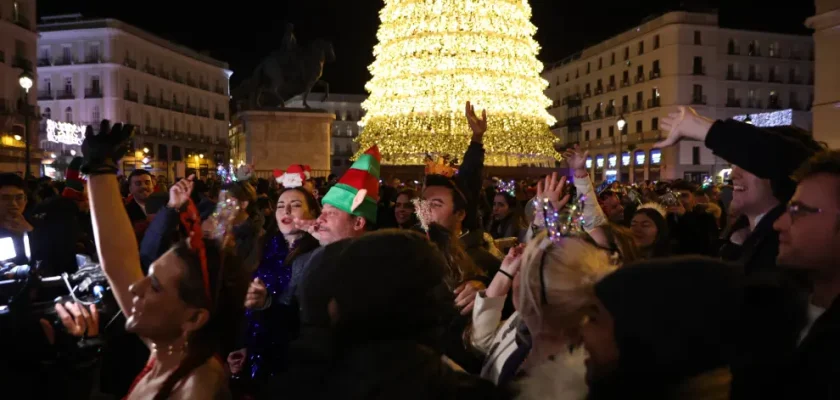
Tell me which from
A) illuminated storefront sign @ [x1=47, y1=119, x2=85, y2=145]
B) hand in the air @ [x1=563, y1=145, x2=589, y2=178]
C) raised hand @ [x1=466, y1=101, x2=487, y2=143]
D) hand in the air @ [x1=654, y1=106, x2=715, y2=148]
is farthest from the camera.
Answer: illuminated storefront sign @ [x1=47, y1=119, x2=85, y2=145]

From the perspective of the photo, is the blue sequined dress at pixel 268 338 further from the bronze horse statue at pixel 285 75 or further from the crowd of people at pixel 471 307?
the bronze horse statue at pixel 285 75

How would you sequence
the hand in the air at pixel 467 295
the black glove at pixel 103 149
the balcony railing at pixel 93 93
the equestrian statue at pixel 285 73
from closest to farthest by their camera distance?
the black glove at pixel 103 149
the hand in the air at pixel 467 295
the equestrian statue at pixel 285 73
the balcony railing at pixel 93 93

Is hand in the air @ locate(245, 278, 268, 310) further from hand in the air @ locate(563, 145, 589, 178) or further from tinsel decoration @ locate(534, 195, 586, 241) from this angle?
hand in the air @ locate(563, 145, 589, 178)

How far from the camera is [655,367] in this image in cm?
136

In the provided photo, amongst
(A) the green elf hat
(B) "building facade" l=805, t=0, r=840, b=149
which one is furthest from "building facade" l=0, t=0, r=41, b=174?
(B) "building facade" l=805, t=0, r=840, b=149

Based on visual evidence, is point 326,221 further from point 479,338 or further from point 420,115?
point 420,115

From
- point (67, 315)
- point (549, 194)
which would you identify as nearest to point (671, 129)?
point (549, 194)

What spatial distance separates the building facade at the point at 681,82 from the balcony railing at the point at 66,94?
46.7 meters

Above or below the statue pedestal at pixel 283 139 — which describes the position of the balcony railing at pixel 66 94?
above

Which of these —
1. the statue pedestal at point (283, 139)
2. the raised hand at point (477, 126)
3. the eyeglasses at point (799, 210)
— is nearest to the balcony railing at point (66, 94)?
the statue pedestal at point (283, 139)

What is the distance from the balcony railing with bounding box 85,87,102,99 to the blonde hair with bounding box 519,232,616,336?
6383 cm

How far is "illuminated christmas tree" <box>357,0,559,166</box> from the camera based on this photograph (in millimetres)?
22359

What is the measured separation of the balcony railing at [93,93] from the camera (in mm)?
58500

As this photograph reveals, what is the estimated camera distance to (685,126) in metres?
3.09
